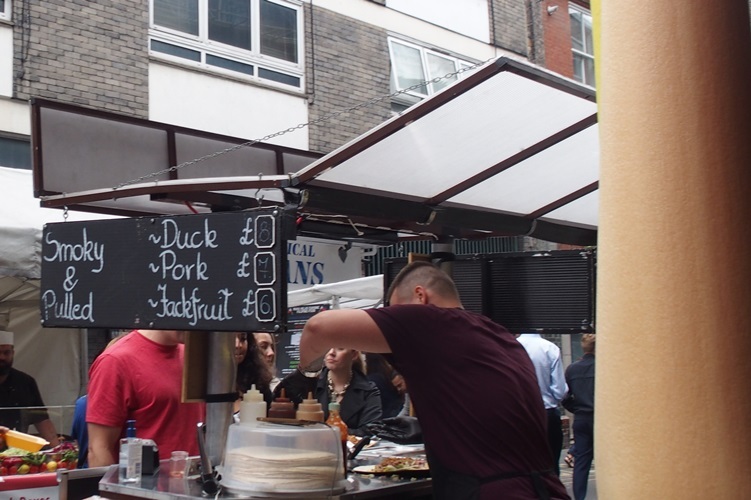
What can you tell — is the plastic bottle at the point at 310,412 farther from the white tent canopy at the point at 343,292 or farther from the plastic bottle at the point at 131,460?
the white tent canopy at the point at 343,292

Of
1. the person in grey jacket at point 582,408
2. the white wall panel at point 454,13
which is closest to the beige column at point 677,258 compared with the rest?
the person in grey jacket at point 582,408

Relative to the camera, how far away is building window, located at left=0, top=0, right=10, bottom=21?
9680 mm

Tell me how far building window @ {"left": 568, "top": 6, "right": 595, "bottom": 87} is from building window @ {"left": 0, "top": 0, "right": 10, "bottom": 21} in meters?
10.3

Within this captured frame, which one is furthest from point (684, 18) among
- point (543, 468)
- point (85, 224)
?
point (85, 224)

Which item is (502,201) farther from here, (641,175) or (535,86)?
(641,175)

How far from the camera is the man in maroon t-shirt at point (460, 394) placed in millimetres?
3262

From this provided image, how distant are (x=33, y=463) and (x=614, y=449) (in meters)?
4.02

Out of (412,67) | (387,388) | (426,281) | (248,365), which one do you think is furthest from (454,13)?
(426,281)

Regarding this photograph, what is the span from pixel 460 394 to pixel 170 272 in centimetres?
119

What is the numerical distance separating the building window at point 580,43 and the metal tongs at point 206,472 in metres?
14.4

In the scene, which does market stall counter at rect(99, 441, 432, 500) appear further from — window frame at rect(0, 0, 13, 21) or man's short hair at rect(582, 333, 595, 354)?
window frame at rect(0, 0, 13, 21)

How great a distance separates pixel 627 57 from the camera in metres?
2.19

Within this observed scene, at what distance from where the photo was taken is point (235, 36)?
474 inches

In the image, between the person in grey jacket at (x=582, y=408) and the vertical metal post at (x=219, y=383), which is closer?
the vertical metal post at (x=219, y=383)
